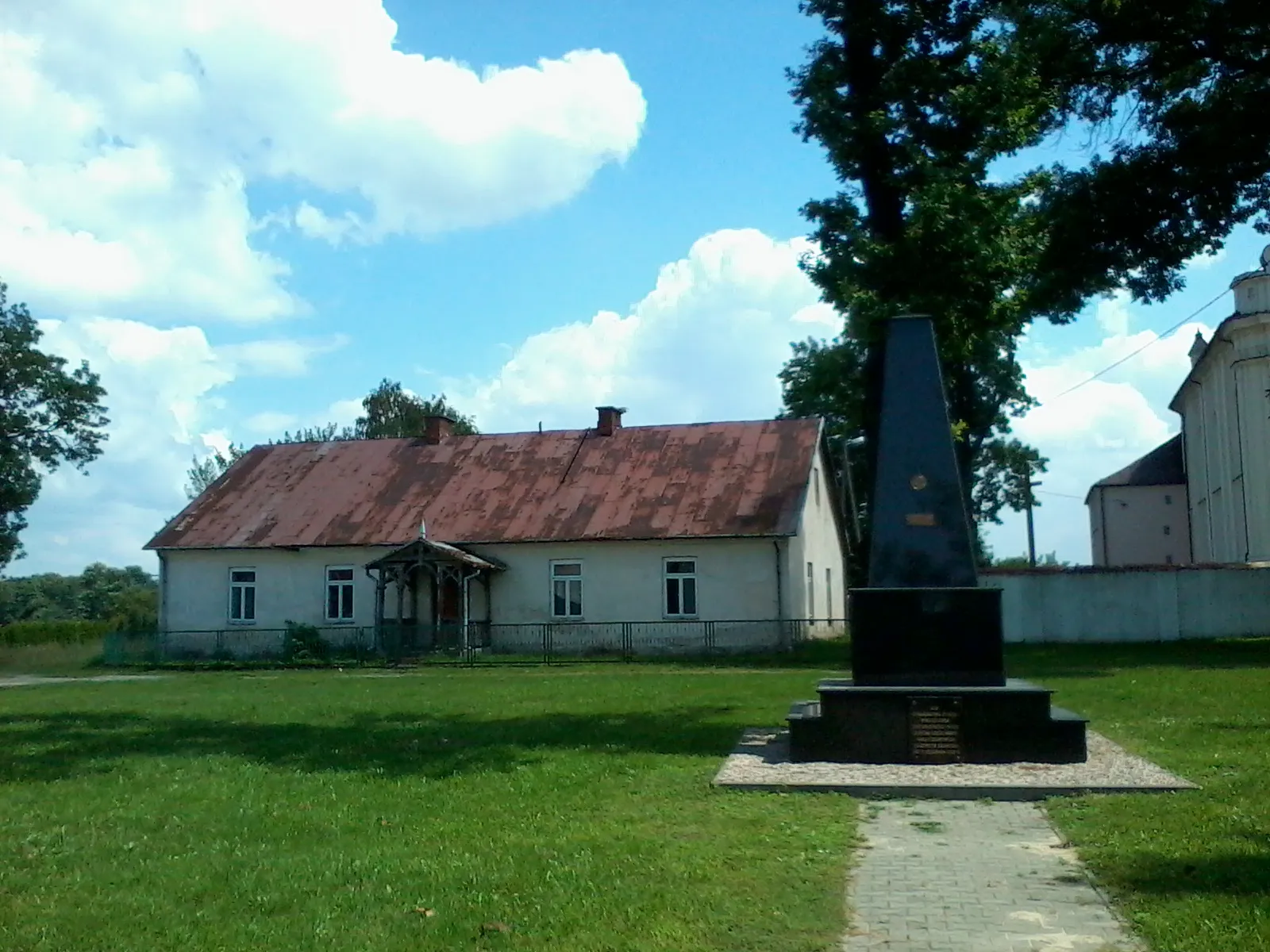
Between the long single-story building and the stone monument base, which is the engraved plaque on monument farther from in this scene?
the long single-story building

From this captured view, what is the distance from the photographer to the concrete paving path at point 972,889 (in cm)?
586

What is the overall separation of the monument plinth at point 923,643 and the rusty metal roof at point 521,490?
1993cm

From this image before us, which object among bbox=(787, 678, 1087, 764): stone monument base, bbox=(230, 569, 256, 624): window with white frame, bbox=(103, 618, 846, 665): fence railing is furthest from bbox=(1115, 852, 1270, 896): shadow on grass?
bbox=(230, 569, 256, 624): window with white frame

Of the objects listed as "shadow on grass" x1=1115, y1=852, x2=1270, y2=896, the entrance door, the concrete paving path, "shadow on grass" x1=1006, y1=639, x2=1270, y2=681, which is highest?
the entrance door

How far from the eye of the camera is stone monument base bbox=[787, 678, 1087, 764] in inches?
436

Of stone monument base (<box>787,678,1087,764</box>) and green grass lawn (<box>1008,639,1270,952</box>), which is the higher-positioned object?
stone monument base (<box>787,678,1087,764</box>)

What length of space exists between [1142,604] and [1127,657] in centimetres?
425

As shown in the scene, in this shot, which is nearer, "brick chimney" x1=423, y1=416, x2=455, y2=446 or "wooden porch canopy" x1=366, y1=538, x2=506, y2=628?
"wooden porch canopy" x1=366, y1=538, x2=506, y2=628

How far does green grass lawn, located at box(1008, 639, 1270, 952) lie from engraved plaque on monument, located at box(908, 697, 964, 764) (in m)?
1.70

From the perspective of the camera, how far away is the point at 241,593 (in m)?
36.9

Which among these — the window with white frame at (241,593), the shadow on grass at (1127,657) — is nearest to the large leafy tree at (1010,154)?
the shadow on grass at (1127,657)

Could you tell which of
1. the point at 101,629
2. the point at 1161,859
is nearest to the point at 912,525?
the point at 1161,859

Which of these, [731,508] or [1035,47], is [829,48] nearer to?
[1035,47]

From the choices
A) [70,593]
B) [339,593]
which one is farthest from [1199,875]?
[70,593]
